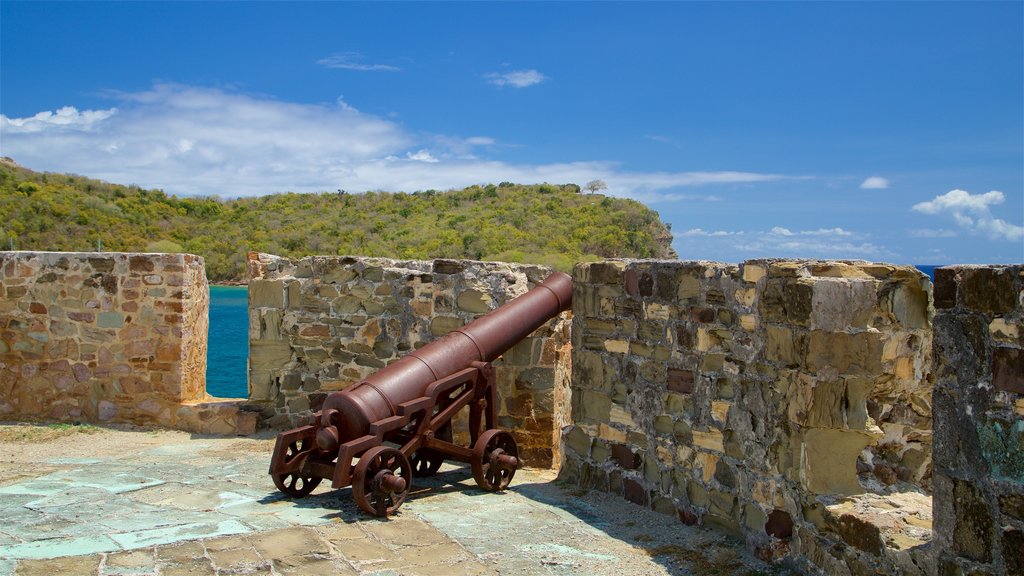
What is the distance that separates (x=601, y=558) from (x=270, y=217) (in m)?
40.0

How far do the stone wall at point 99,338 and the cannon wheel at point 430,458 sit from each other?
2.70 meters

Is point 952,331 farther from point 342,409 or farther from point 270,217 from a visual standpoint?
point 270,217

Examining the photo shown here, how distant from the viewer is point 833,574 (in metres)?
3.78

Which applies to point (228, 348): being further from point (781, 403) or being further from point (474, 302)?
point (781, 403)

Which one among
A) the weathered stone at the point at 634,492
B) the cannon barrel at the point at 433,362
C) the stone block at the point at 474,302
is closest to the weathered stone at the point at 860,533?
the weathered stone at the point at 634,492

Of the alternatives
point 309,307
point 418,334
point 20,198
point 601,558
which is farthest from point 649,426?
point 20,198

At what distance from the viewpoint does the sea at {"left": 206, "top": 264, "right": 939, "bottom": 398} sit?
638 inches

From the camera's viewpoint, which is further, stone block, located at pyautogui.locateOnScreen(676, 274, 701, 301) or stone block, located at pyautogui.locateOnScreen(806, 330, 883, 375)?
stone block, located at pyautogui.locateOnScreen(676, 274, 701, 301)

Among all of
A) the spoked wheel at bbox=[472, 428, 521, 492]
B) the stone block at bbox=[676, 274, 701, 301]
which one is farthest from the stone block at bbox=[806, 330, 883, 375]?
the spoked wheel at bbox=[472, 428, 521, 492]

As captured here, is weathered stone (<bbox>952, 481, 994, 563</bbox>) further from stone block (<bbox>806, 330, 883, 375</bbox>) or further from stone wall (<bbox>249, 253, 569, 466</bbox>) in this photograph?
stone wall (<bbox>249, 253, 569, 466</bbox>)

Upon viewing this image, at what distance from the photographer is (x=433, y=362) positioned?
554 cm

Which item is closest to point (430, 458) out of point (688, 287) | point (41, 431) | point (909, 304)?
point (688, 287)

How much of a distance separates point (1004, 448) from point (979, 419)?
118 mm

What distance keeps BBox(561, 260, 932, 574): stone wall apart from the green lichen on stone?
0.57 m
